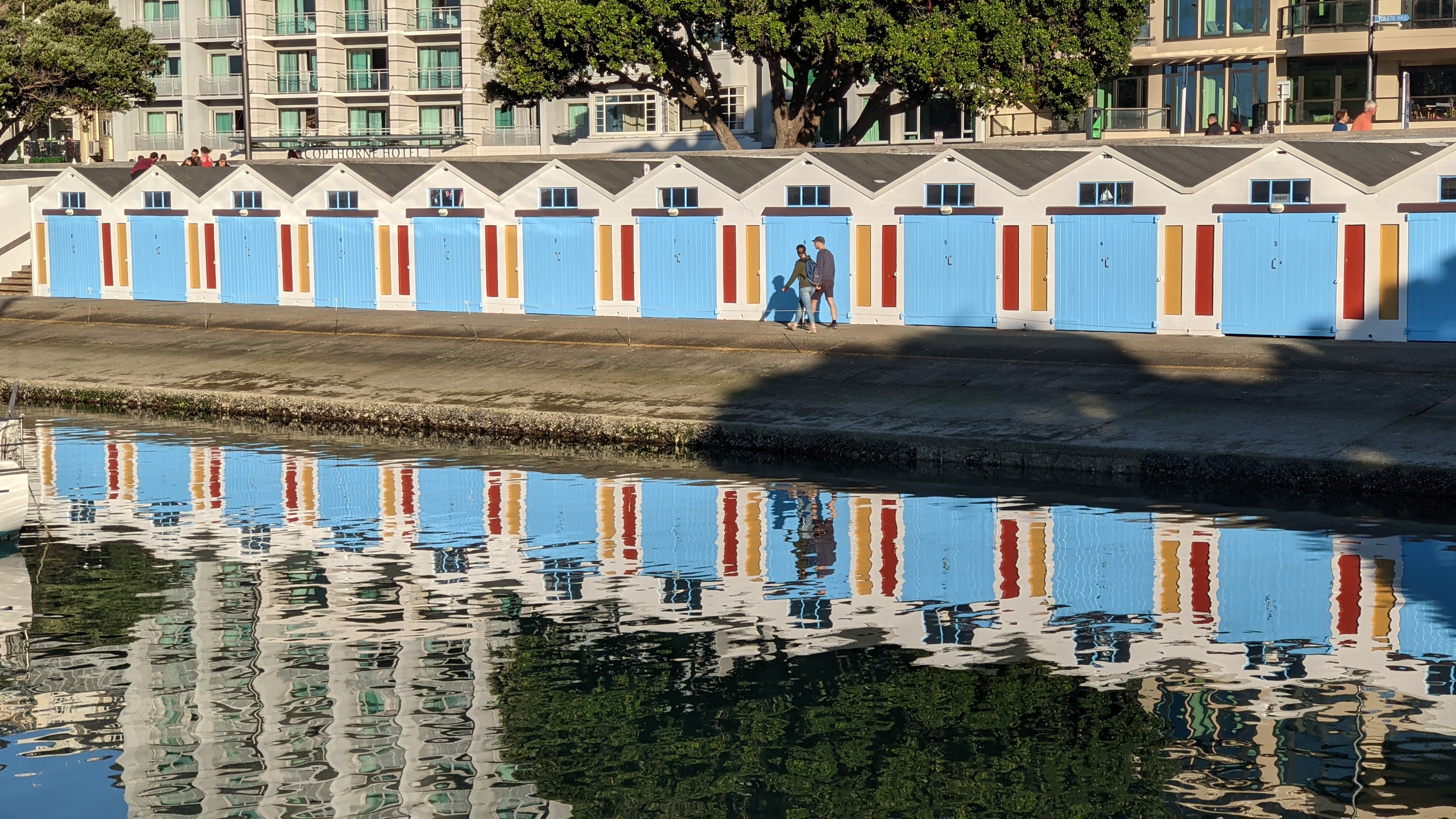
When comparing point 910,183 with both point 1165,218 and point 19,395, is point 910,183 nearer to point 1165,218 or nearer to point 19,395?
point 1165,218

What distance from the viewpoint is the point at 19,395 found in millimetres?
31234

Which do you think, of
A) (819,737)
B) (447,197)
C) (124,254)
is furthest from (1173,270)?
(124,254)

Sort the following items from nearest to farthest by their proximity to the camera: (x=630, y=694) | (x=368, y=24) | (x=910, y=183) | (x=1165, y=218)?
(x=630, y=694)
(x=1165, y=218)
(x=910, y=183)
(x=368, y=24)

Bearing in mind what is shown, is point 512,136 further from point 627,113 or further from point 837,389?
point 837,389

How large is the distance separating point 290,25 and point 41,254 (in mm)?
37057

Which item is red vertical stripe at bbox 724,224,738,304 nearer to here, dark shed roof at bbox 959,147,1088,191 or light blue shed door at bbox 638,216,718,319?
light blue shed door at bbox 638,216,718,319

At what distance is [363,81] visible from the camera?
7756cm

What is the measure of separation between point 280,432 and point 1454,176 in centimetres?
1797

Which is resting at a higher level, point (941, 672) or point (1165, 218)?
point (1165, 218)

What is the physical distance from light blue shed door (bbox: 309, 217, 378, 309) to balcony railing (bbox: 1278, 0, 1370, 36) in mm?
29369

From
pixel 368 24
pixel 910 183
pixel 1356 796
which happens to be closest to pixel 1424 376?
pixel 910 183

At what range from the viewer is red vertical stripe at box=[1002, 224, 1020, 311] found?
31797mm

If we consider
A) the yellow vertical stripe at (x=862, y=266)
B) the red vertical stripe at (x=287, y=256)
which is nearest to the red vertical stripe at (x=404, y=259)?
the red vertical stripe at (x=287, y=256)

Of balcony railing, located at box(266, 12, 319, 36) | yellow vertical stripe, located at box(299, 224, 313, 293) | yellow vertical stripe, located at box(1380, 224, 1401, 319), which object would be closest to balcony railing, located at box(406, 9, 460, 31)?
balcony railing, located at box(266, 12, 319, 36)
